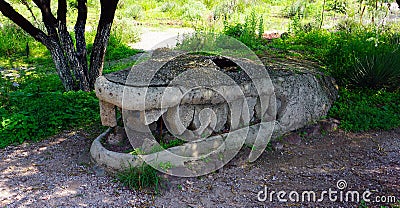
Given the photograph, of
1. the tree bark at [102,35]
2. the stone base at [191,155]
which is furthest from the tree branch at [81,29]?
the stone base at [191,155]

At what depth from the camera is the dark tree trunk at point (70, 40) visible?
574 cm

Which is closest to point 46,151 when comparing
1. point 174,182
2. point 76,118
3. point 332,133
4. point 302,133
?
point 76,118

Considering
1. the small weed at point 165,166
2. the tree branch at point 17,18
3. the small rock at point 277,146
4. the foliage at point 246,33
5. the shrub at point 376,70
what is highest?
the tree branch at point 17,18

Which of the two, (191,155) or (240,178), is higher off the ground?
(191,155)

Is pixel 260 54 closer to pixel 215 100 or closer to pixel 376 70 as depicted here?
pixel 376 70

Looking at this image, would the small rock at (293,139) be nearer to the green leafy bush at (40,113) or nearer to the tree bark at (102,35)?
the green leafy bush at (40,113)

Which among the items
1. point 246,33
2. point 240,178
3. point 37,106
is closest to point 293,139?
point 240,178

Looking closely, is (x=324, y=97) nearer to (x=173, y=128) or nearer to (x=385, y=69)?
(x=385, y=69)

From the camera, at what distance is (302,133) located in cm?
483

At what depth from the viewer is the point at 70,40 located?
5898mm

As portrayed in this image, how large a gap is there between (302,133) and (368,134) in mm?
852

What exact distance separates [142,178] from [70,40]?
10.4 ft

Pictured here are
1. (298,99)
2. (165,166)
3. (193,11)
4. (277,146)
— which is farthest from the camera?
(193,11)

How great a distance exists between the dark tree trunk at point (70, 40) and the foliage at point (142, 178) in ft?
9.26
